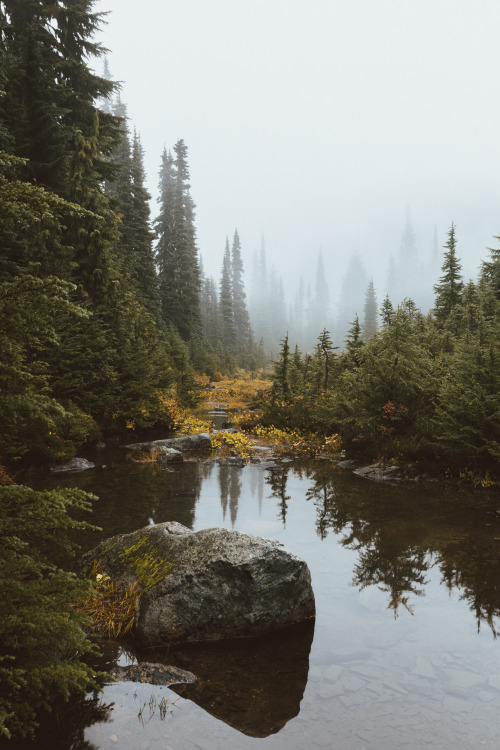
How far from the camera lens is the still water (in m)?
3.88

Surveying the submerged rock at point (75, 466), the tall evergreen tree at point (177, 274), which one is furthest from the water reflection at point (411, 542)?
the tall evergreen tree at point (177, 274)

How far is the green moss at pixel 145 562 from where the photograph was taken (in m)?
5.50

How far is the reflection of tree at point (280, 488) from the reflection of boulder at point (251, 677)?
4.36 m

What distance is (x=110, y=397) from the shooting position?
16250mm

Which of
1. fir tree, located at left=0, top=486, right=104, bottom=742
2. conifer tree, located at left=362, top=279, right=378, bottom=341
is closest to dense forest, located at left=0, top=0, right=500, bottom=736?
fir tree, located at left=0, top=486, right=104, bottom=742

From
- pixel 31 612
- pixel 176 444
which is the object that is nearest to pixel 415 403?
pixel 176 444

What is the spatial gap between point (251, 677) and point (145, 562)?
77.4 inches

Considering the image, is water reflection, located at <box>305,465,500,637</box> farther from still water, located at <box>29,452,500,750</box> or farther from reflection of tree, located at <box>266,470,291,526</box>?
reflection of tree, located at <box>266,470,291,526</box>

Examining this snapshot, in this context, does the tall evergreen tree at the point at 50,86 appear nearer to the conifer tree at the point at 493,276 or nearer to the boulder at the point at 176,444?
the boulder at the point at 176,444

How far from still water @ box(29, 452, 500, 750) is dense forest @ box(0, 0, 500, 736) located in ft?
3.71

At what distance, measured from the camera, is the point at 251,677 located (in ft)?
15.2

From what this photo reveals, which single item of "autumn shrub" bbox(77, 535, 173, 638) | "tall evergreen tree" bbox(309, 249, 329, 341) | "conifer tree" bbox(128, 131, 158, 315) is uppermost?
"tall evergreen tree" bbox(309, 249, 329, 341)

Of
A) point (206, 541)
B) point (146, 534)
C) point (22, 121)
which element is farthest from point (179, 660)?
point (22, 121)

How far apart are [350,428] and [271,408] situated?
273 inches
